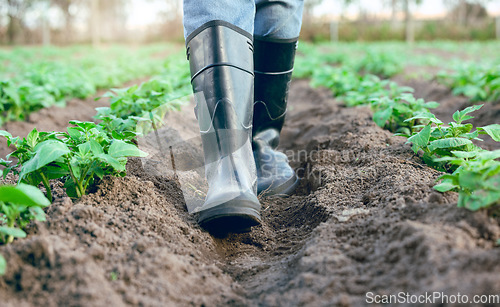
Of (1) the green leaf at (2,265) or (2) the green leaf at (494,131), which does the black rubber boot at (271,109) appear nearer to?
(2) the green leaf at (494,131)

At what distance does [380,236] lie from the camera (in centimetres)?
124

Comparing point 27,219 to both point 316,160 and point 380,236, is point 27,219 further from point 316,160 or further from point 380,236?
point 316,160

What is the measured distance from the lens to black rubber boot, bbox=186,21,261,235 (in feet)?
5.20

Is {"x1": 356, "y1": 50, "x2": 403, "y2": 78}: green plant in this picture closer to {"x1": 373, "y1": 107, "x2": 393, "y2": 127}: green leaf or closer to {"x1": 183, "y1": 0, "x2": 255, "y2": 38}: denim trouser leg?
{"x1": 373, "y1": 107, "x2": 393, "y2": 127}: green leaf

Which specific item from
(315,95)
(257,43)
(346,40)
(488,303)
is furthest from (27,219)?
(346,40)

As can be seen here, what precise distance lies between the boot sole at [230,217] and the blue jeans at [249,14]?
75 cm

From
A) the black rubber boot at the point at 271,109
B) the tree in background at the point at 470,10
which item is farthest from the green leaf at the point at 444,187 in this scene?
the tree in background at the point at 470,10

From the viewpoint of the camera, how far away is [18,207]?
117cm

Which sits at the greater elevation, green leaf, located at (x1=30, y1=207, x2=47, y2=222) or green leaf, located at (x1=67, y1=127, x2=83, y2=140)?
green leaf, located at (x1=67, y1=127, x2=83, y2=140)

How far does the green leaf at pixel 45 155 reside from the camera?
4.32ft

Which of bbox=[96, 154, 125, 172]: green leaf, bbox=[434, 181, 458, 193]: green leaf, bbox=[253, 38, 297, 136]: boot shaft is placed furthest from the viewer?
bbox=[253, 38, 297, 136]: boot shaft

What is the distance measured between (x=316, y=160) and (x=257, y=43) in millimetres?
714

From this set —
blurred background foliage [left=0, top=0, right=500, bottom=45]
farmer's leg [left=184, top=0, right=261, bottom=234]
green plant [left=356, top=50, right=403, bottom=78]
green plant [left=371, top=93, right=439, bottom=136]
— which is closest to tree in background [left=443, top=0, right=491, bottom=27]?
blurred background foliage [left=0, top=0, right=500, bottom=45]

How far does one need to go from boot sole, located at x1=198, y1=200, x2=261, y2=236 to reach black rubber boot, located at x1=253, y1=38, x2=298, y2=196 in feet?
1.72
